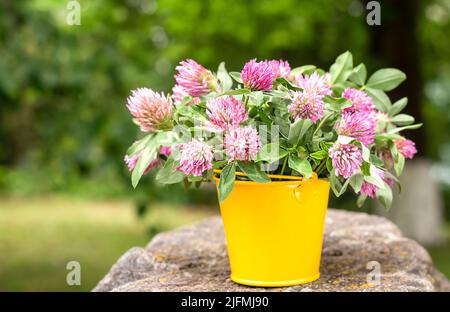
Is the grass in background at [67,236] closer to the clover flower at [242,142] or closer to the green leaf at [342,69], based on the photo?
the green leaf at [342,69]

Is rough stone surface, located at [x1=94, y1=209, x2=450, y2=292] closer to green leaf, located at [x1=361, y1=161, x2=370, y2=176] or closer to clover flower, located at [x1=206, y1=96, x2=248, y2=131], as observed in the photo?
green leaf, located at [x1=361, y1=161, x2=370, y2=176]

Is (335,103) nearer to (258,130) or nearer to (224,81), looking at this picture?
(258,130)

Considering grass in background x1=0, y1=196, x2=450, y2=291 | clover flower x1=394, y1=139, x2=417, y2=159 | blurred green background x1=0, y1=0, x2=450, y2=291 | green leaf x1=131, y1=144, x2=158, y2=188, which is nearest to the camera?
green leaf x1=131, y1=144, x2=158, y2=188

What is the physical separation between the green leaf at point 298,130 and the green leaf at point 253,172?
14cm

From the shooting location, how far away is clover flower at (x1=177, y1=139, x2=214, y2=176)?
1.67 meters

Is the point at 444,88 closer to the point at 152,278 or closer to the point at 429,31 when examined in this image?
the point at 429,31

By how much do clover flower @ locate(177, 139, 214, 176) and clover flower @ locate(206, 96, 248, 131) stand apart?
8 centimetres

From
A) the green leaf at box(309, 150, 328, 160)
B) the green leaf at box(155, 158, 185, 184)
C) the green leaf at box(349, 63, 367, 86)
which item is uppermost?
the green leaf at box(349, 63, 367, 86)

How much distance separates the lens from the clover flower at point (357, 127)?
1.74m
